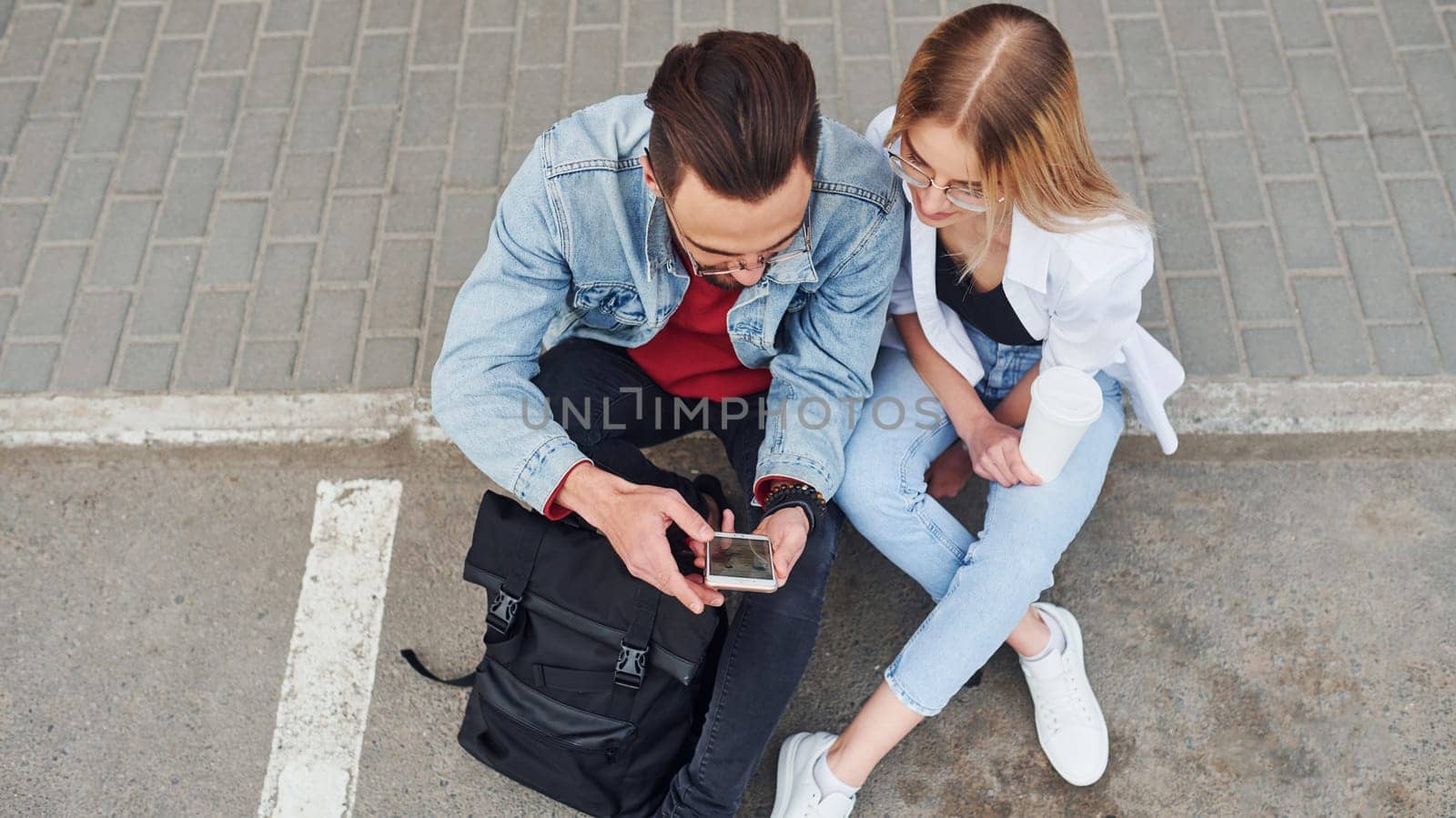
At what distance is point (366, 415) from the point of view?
3.24m

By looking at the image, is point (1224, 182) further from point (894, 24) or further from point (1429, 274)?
point (894, 24)

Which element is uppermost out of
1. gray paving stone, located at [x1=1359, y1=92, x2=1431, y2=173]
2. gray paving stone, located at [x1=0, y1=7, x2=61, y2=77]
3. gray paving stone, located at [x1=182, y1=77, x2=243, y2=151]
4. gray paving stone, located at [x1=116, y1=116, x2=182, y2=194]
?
gray paving stone, located at [x1=1359, y1=92, x2=1431, y2=173]

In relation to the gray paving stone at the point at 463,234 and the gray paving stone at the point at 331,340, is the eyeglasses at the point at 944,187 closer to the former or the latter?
the gray paving stone at the point at 463,234

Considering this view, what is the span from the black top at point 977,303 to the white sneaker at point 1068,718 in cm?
86

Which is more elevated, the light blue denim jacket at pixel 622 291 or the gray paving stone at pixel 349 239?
the light blue denim jacket at pixel 622 291

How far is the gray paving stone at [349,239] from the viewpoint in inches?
135

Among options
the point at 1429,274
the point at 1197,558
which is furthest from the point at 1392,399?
the point at 1197,558

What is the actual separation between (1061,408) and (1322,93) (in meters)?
2.17

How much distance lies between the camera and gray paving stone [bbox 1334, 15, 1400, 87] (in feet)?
12.0

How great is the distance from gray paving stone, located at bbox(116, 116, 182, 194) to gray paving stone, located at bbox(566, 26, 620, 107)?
141 cm

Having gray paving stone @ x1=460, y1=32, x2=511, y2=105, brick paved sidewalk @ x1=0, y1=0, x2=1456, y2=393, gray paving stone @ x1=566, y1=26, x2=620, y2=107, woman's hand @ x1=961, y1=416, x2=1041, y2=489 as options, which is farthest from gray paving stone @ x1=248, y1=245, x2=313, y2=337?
woman's hand @ x1=961, y1=416, x2=1041, y2=489

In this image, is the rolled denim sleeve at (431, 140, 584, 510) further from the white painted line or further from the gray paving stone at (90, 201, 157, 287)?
the gray paving stone at (90, 201, 157, 287)

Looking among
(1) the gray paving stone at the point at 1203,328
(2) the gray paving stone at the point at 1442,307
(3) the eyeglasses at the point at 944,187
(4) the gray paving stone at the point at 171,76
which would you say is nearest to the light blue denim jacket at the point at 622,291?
(3) the eyeglasses at the point at 944,187

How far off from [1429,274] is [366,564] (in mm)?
3360
